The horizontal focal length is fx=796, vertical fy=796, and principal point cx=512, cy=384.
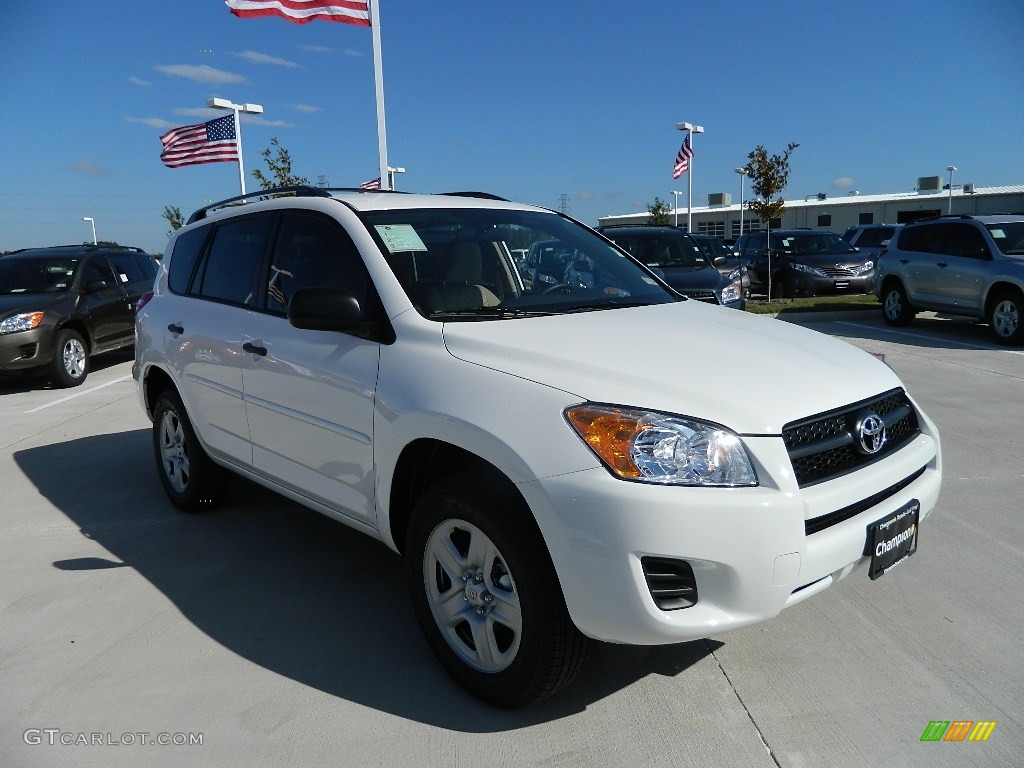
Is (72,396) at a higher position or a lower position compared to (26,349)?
lower

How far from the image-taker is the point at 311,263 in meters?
3.68

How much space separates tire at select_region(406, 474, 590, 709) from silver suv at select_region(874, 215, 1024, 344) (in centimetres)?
1012

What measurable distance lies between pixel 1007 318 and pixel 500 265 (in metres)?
9.54

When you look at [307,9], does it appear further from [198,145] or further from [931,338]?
[931,338]

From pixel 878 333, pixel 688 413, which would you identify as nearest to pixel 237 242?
pixel 688 413

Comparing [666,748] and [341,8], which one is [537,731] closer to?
[666,748]

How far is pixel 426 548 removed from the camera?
9.55ft

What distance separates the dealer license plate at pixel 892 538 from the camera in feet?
8.54

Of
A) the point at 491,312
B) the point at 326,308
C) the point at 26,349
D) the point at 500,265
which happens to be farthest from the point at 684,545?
the point at 26,349

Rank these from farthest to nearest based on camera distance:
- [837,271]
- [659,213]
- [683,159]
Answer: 1. [659,213]
2. [683,159]
3. [837,271]

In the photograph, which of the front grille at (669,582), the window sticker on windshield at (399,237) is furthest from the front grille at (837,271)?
the front grille at (669,582)

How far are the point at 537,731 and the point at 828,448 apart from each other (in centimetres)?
134

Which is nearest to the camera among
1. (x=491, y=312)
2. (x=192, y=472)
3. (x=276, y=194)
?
(x=491, y=312)

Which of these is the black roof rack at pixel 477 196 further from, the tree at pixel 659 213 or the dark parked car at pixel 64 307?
the tree at pixel 659 213
